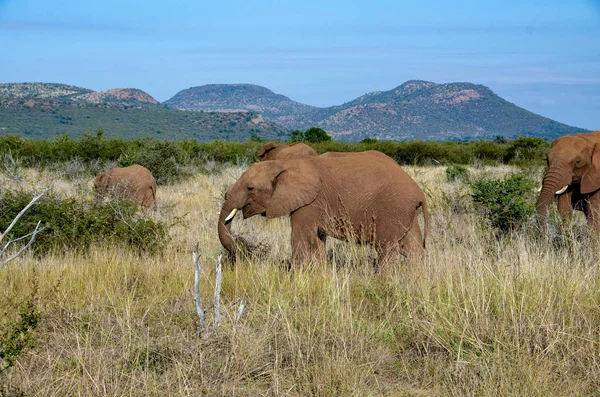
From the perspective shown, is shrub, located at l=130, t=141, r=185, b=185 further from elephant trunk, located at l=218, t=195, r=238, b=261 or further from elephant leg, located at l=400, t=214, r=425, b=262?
elephant leg, located at l=400, t=214, r=425, b=262

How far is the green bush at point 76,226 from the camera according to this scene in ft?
24.9

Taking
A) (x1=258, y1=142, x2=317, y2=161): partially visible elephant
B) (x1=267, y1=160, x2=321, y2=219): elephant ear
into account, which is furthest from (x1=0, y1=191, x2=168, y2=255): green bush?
(x1=258, y1=142, x2=317, y2=161): partially visible elephant

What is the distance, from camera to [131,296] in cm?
538

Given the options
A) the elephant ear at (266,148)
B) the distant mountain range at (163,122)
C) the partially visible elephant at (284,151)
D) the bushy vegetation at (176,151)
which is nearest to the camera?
the partially visible elephant at (284,151)

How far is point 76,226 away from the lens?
7.70 m

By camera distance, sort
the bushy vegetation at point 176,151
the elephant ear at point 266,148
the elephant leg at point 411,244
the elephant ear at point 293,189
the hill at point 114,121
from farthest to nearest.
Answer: the hill at point 114,121
the bushy vegetation at point 176,151
the elephant ear at point 266,148
the elephant leg at point 411,244
the elephant ear at point 293,189

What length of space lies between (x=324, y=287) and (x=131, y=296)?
159 cm

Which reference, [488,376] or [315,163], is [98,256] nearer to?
[315,163]

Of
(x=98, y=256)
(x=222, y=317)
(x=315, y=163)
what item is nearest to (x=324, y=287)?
(x=222, y=317)

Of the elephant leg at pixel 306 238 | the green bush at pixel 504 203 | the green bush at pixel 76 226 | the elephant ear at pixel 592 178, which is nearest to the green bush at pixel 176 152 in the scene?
the green bush at pixel 504 203

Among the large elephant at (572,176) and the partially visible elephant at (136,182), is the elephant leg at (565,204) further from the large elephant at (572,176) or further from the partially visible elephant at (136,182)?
the partially visible elephant at (136,182)

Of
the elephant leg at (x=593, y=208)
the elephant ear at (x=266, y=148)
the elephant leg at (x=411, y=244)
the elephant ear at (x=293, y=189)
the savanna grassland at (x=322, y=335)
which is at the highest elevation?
the elephant ear at (x=266, y=148)

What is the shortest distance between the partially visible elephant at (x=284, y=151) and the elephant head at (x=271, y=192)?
2.58 meters

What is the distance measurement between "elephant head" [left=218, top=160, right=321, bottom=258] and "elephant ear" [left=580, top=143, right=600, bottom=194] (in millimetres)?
4538
